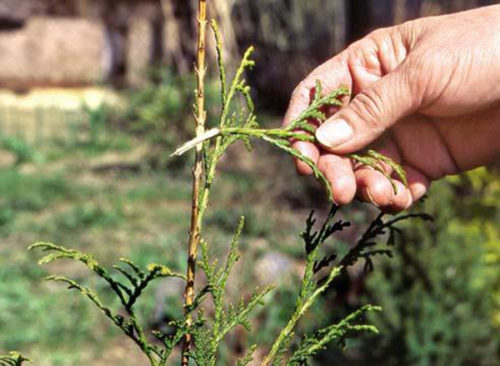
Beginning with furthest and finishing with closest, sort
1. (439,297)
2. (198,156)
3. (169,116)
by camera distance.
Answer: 1. (169,116)
2. (439,297)
3. (198,156)

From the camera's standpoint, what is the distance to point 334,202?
4.67 ft

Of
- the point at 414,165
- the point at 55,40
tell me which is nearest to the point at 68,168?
the point at 55,40

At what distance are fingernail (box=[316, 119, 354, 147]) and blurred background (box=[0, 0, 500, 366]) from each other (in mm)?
456

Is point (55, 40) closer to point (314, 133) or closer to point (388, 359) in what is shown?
point (388, 359)

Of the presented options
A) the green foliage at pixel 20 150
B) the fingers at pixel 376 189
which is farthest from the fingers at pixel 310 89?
the green foliage at pixel 20 150

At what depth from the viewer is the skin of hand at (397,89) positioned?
4.85 feet

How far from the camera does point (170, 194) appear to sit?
6.88 metres

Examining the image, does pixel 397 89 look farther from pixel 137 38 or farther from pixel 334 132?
pixel 137 38

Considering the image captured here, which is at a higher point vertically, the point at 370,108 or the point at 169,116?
the point at 370,108

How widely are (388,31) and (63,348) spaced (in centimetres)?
315

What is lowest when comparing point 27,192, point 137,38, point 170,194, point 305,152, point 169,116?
point 170,194

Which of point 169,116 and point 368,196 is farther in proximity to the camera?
point 169,116

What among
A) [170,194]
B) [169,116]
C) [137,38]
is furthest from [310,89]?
[137,38]

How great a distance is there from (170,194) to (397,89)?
17.9ft
